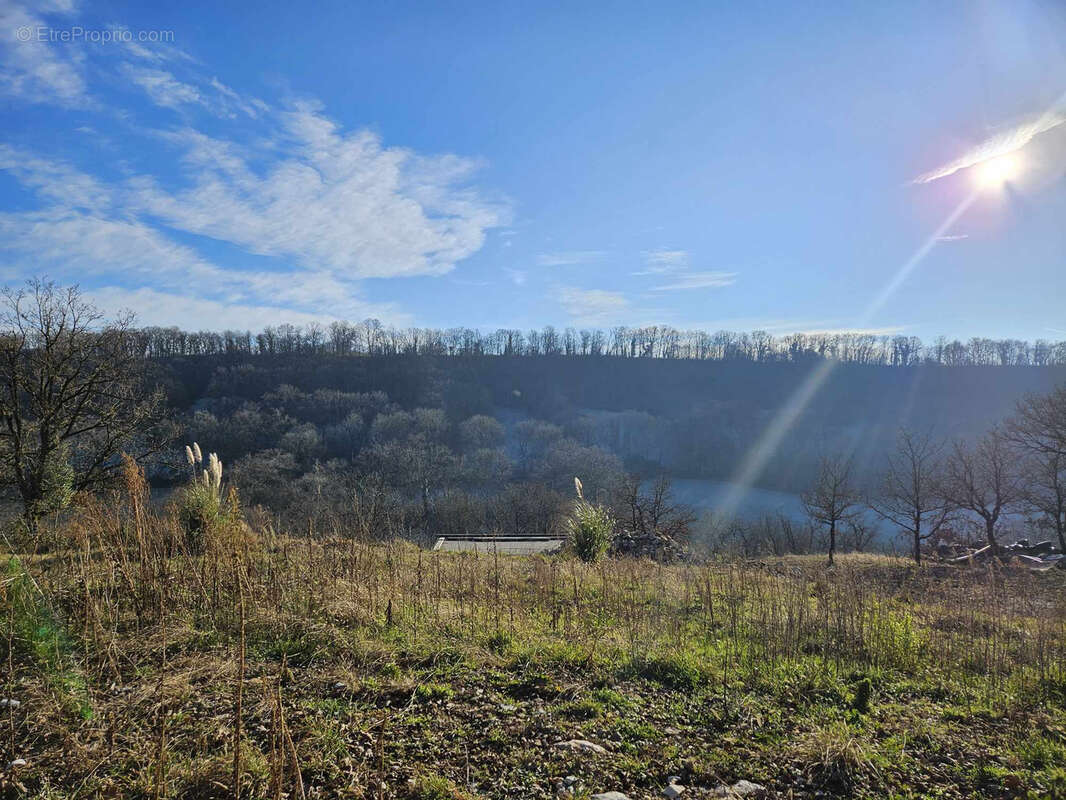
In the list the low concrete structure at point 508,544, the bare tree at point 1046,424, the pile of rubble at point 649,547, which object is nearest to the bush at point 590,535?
the low concrete structure at point 508,544

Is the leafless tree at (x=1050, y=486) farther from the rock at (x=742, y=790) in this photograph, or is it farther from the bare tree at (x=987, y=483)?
the rock at (x=742, y=790)

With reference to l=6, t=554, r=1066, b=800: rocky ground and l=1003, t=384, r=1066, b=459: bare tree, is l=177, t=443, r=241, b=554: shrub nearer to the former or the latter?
l=6, t=554, r=1066, b=800: rocky ground

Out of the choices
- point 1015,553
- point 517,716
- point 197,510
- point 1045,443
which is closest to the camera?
point 517,716

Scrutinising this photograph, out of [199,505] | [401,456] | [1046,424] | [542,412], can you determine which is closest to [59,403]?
[199,505]

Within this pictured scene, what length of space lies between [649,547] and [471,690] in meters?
10.3

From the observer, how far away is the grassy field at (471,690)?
→ 2.83m

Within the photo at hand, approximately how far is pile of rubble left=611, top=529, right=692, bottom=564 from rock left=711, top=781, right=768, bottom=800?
9.69 m

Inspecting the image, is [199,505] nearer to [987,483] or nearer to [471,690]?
[471,690]

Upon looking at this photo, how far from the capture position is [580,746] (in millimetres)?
3258

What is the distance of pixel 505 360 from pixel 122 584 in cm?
8053

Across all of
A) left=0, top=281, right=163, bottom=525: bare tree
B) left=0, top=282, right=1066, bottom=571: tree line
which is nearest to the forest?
left=0, top=282, right=1066, bottom=571: tree line

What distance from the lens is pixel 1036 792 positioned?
2.99m

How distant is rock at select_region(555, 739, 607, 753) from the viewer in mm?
3221

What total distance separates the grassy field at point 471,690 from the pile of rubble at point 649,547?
6448mm
